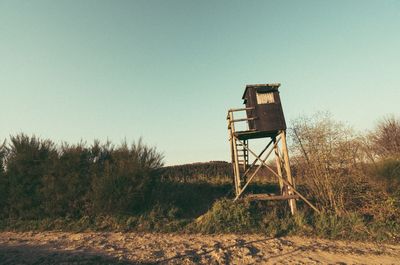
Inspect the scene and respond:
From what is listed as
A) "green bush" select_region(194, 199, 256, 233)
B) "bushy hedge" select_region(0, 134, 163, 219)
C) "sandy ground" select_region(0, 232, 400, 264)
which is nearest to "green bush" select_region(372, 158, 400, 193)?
"sandy ground" select_region(0, 232, 400, 264)

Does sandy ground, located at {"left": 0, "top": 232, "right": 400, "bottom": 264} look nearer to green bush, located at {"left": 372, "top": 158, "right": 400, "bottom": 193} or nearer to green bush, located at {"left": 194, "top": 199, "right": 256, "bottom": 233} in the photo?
green bush, located at {"left": 194, "top": 199, "right": 256, "bottom": 233}

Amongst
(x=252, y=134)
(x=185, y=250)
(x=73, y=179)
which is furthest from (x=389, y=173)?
(x=73, y=179)

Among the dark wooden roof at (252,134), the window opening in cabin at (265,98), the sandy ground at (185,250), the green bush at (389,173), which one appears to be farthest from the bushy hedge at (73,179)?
the green bush at (389,173)

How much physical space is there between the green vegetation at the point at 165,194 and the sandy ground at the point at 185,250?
759 millimetres

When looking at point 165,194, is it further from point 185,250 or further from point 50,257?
point 50,257

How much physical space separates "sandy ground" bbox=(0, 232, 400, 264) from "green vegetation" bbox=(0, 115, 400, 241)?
76 cm

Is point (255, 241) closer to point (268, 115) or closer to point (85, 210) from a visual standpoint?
point (268, 115)

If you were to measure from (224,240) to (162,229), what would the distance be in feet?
8.60

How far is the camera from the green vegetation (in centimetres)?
872

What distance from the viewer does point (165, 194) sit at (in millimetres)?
11352

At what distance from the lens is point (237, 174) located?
37.7 ft

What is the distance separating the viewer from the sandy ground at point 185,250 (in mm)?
6035

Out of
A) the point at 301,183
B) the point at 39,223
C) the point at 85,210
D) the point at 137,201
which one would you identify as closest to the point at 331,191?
the point at 301,183

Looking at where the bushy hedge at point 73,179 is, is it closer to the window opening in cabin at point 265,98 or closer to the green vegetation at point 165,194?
the green vegetation at point 165,194
